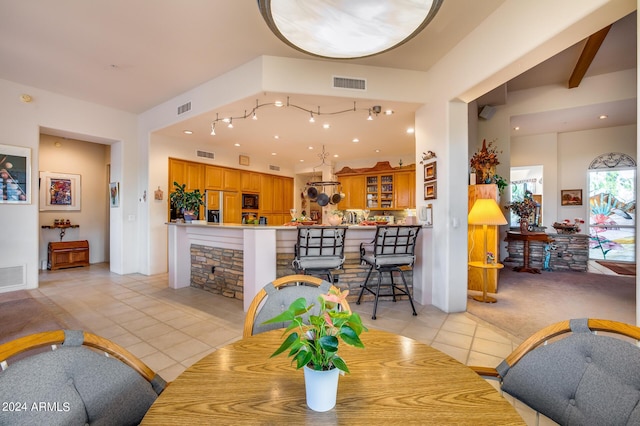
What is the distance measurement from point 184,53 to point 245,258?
2.69m

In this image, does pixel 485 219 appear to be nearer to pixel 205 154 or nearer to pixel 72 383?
pixel 72 383

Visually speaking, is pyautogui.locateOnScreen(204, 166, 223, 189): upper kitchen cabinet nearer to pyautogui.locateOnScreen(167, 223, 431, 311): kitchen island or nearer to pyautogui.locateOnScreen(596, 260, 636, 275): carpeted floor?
pyautogui.locateOnScreen(167, 223, 431, 311): kitchen island

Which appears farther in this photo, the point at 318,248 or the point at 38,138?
the point at 38,138

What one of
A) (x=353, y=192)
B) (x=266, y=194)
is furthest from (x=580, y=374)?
(x=266, y=194)

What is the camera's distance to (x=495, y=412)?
75cm

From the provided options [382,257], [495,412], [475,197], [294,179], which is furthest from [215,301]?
[294,179]

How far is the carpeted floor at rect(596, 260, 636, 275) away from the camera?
5713 millimetres

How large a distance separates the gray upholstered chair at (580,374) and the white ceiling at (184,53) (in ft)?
9.42

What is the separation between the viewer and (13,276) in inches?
173

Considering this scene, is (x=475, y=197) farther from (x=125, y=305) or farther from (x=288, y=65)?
(x=125, y=305)

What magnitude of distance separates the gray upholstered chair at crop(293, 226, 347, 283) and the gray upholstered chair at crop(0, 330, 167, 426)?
2147 millimetres

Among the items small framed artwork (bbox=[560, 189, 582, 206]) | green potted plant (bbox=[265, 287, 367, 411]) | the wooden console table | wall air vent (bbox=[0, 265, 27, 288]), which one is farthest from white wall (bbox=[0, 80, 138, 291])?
small framed artwork (bbox=[560, 189, 582, 206])

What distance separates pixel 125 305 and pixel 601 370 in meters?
4.55

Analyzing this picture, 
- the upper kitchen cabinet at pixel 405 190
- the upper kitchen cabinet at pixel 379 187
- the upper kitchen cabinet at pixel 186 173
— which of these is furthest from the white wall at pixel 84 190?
the upper kitchen cabinet at pixel 405 190
